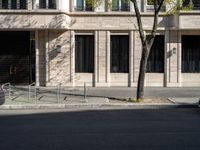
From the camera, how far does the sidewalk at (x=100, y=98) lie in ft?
63.8

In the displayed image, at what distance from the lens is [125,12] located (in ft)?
91.9

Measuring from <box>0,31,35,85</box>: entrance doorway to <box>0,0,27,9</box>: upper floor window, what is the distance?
197 centimetres

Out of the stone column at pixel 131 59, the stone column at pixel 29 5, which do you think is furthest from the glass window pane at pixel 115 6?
the stone column at pixel 29 5

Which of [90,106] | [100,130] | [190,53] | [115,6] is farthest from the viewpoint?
[190,53]

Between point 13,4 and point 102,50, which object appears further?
point 102,50

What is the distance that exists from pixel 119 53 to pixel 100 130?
16.2 m

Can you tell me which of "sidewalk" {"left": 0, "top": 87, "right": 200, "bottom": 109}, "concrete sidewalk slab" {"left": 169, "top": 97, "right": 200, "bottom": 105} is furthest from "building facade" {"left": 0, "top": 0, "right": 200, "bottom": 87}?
"concrete sidewalk slab" {"left": 169, "top": 97, "right": 200, "bottom": 105}

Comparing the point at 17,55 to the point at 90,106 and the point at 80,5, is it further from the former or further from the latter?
the point at 90,106

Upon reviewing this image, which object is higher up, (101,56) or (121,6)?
(121,6)

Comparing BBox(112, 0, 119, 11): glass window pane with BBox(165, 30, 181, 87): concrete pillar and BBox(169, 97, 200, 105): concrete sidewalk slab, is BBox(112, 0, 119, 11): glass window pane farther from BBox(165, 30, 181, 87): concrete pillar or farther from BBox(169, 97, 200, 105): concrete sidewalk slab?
BBox(169, 97, 200, 105): concrete sidewalk slab

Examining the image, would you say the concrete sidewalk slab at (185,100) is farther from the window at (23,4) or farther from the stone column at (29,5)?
the window at (23,4)

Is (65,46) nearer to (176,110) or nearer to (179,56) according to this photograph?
(179,56)

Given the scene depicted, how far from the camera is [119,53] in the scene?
28609 millimetres

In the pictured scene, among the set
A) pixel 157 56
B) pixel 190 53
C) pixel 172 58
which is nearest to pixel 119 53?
pixel 157 56
